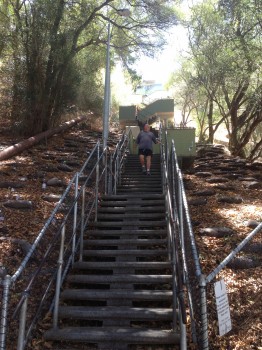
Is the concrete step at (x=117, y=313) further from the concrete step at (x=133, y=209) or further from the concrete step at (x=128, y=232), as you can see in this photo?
the concrete step at (x=133, y=209)

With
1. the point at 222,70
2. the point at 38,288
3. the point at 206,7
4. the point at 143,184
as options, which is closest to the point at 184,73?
the point at 206,7

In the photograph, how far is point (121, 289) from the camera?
486 cm

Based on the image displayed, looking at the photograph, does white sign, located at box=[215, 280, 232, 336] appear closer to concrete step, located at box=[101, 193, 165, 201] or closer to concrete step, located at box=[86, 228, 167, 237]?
concrete step, located at box=[86, 228, 167, 237]

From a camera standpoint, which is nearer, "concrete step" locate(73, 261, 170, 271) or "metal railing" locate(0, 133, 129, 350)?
"metal railing" locate(0, 133, 129, 350)

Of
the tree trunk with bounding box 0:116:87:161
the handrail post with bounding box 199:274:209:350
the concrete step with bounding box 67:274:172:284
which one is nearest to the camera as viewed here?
the handrail post with bounding box 199:274:209:350

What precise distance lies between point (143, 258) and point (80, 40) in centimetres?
1486

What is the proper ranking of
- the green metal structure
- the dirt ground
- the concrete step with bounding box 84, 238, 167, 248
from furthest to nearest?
1. the green metal structure
2. the concrete step with bounding box 84, 238, 167, 248
3. the dirt ground

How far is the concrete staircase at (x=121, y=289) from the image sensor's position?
4027 mm

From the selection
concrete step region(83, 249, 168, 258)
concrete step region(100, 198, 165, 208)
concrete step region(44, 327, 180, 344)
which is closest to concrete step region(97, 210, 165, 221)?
concrete step region(100, 198, 165, 208)

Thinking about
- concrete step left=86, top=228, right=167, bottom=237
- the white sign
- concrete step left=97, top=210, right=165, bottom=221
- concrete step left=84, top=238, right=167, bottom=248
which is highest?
the white sign

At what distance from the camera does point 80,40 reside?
1822 cm

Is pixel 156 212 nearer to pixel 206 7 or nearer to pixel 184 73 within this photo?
pixel 206 7

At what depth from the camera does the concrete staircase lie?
13.2ft

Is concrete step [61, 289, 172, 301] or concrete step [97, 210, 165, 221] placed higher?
concrete step [97, 210, 165, 221]
